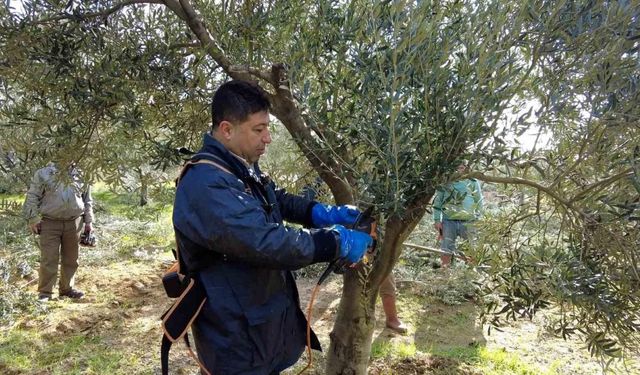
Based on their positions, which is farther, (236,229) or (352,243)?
(352,243)

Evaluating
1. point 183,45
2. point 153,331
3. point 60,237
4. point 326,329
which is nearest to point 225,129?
point 183,45

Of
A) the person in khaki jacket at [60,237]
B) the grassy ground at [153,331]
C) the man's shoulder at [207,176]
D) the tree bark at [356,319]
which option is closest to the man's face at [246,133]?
the man's shoulder at [207,176]

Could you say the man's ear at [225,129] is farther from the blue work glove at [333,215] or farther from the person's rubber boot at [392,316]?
the person's rubber boot at [392,316]

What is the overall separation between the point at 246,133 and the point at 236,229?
25.3 inches

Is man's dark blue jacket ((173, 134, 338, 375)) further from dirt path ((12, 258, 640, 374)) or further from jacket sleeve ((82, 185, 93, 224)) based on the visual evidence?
jacket sleeve ((82, 185, 93, 224))

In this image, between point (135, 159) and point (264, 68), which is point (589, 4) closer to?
point (264, 68)

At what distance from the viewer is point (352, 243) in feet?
8.30

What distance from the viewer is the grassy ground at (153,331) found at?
5148 millimetres

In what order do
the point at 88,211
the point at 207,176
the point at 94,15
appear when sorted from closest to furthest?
the point at 207,176, the point at 94,15, the point at 88,211

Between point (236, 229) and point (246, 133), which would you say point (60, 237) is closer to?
point (246, 133)

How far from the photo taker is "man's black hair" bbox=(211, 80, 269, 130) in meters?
2.65

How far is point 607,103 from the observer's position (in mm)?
2498

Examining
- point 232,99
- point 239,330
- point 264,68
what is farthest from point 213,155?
point 264,68

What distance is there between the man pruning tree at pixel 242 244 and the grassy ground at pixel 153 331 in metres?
2.11
